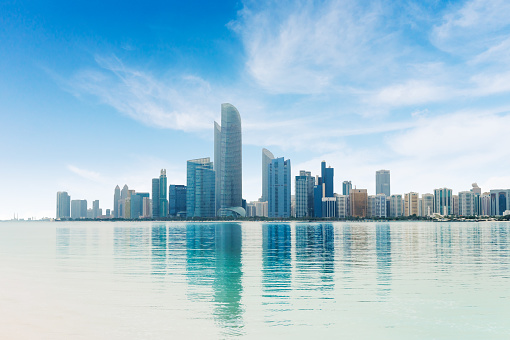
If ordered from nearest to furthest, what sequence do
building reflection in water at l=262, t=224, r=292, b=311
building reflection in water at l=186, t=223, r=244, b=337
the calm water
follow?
the calm water < building reflection in water at l=186, t=223, r=244, b=337 < building reflection in water at l=262, t=224, r=292, b=311

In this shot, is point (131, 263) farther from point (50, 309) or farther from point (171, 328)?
point (171, 328)

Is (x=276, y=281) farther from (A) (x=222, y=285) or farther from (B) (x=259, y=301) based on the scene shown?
(B) (x=259, y=301)

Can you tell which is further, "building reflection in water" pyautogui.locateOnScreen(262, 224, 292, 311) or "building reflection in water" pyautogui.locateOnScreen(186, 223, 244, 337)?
"building reflection in water" pyautogui.locateOnScreen(262, 224, 292, 311)

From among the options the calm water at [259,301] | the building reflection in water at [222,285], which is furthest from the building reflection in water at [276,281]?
the building reflection in water at [222,285]

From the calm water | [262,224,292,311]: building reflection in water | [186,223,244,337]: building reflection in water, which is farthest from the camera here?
[262,224,292,311]: building reflection in water

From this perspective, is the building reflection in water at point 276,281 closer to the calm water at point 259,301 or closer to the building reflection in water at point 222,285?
the calm water at point 259,301

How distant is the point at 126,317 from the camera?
91.7 feet

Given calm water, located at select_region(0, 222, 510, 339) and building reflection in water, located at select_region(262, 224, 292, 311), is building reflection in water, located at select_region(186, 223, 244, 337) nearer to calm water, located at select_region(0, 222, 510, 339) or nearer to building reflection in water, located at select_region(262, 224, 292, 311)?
calm water, located at select_region(0, 222, 510, 339)

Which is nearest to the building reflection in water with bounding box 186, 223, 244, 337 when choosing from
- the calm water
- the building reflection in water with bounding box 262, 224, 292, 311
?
the calm water

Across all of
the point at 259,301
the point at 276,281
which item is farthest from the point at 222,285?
the point at 259,301

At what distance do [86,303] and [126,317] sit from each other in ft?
20.0

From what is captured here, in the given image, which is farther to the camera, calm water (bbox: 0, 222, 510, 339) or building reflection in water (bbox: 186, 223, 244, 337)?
building reflection in water (bbox: 186, 223, 244, 337)

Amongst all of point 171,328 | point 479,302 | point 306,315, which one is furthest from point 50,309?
point 479,302

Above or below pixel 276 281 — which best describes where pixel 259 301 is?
above
